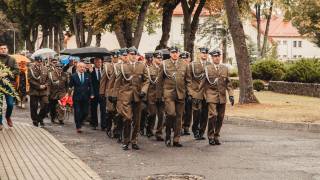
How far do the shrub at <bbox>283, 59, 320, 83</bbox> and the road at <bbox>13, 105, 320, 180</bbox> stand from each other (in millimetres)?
15348

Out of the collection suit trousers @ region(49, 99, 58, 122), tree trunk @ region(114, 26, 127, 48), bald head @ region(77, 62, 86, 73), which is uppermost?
tree trunk @ region(114, 26, 127, 48)

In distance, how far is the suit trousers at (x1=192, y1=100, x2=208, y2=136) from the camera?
1527 centimetres

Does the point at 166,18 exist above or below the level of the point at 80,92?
above

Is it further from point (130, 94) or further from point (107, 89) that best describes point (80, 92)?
point (130, 94)

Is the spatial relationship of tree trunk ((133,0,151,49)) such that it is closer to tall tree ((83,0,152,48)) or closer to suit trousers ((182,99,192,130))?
tall tree ((83,0,152,48))

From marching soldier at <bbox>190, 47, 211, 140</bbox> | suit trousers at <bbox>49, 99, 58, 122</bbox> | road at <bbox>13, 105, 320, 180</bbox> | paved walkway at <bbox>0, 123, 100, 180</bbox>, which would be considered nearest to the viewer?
paved walkway at <bbox>0, 123, 100, 180</bbox>

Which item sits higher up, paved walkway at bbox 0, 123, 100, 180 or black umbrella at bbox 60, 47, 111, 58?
black umbrella at bbox 60, 47, 111, 58

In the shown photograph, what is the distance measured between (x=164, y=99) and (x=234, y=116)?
5738 millimetres

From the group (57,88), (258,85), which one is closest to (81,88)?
(57,88)

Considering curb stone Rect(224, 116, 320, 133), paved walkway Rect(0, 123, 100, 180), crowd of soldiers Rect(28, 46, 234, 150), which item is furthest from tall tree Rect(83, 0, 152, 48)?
paved walkway Rect(0, 123, 100, 180)

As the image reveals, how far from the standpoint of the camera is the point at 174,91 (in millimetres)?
14219

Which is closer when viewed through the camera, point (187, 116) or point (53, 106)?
point (187, 116)

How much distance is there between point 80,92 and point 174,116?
3.73 meters

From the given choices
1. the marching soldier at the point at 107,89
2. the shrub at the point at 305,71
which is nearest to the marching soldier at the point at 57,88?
the marching soldier at the point at 107,89
